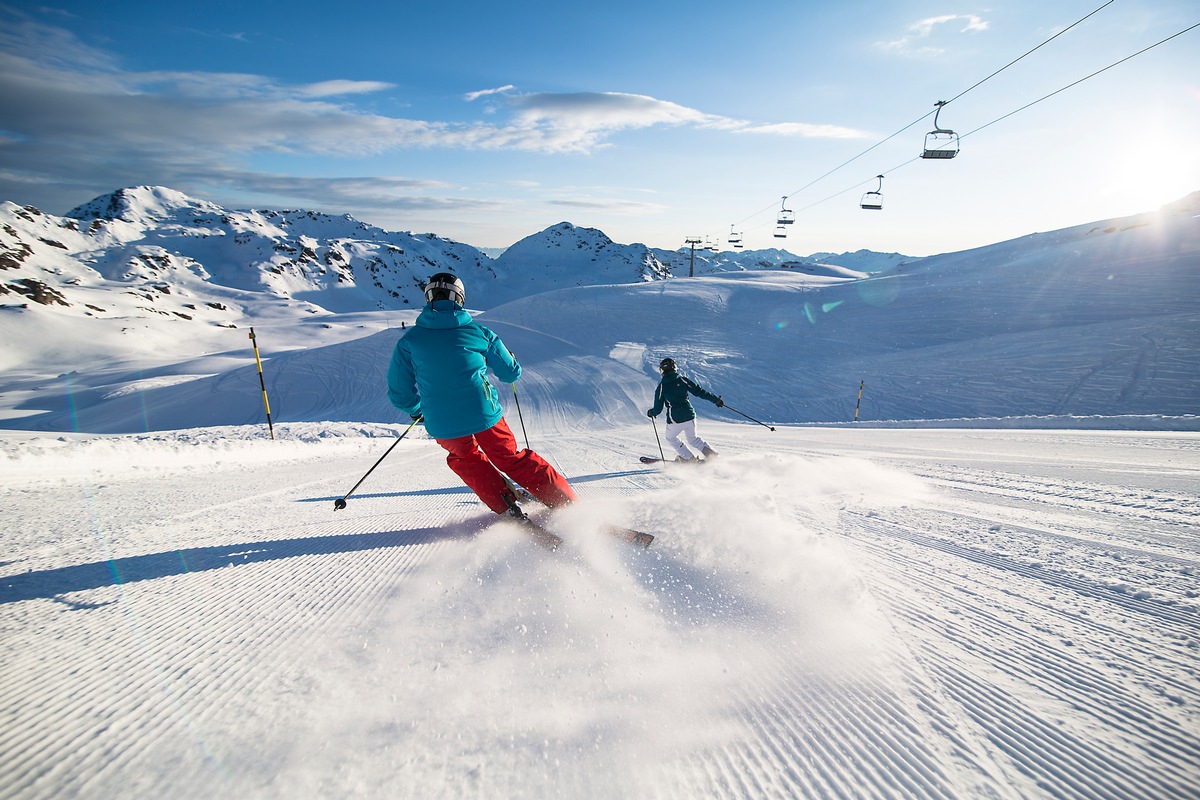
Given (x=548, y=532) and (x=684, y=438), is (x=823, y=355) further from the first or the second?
(x=548, y=532)

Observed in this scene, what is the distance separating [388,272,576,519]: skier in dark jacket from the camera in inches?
148

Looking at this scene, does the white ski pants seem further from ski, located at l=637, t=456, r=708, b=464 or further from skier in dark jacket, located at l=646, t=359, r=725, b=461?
ski, located at l=637, t=456, r=708, b=464

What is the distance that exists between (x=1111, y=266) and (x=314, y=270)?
7116 inches

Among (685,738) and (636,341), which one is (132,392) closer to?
(636,341)

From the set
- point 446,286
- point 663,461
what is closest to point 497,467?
point 446,286

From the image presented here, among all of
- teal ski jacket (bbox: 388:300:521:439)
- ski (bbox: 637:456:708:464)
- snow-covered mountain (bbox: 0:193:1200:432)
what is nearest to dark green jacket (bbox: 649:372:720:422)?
ski (bbox: 637:456:708:464)

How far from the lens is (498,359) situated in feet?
14.1

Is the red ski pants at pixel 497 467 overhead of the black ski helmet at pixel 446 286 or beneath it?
beneath

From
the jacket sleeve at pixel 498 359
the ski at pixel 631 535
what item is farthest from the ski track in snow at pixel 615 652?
the jacket sleeve at pixel 498 359

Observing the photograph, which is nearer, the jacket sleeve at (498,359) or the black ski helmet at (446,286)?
the black ski helmet at (446,286)

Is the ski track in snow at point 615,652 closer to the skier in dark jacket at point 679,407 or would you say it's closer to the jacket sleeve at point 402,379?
the jacket sleeve at point 402,379

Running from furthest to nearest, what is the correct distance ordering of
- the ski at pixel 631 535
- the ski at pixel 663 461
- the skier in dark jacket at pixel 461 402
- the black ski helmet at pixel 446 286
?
the ski at pixel 663 461 → the black ski helmet at pixel 446 286 → the skier in dark jacket at pixel 461 402 → the ski at pixel 631 535

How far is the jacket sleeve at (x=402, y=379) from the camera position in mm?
3977

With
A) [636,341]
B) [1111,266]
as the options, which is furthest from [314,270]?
[1111,266]
